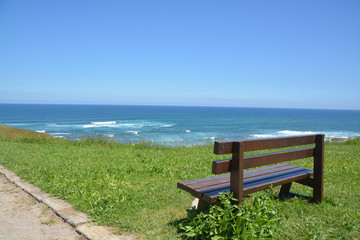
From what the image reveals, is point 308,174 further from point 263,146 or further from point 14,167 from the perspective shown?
point 14,167

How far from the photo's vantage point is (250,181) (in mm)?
3547

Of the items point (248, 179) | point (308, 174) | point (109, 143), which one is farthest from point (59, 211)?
point (109, 143)

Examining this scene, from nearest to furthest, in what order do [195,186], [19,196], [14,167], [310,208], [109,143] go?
[195,186] < [310,208] < [19,196] < [14,167] < [109,143]

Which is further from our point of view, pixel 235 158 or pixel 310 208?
pixel 310 208

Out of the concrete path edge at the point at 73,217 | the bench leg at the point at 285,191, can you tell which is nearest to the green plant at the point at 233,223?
the concrete path edge at the point at 73,217

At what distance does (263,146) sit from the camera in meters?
3.08

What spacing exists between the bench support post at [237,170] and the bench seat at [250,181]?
196 millimetres

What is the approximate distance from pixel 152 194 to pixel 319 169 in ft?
9.45

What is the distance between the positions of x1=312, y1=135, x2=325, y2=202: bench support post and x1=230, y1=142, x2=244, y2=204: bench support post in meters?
1.71

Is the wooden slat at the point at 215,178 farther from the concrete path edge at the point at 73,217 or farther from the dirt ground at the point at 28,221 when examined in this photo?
the dirt ground at the point at 28,221

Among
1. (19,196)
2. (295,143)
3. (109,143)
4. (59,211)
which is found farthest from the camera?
(109,143)

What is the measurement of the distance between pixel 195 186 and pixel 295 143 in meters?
1.49

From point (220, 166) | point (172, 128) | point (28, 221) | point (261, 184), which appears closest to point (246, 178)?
point (261, 184)

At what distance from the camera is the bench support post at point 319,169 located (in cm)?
392
